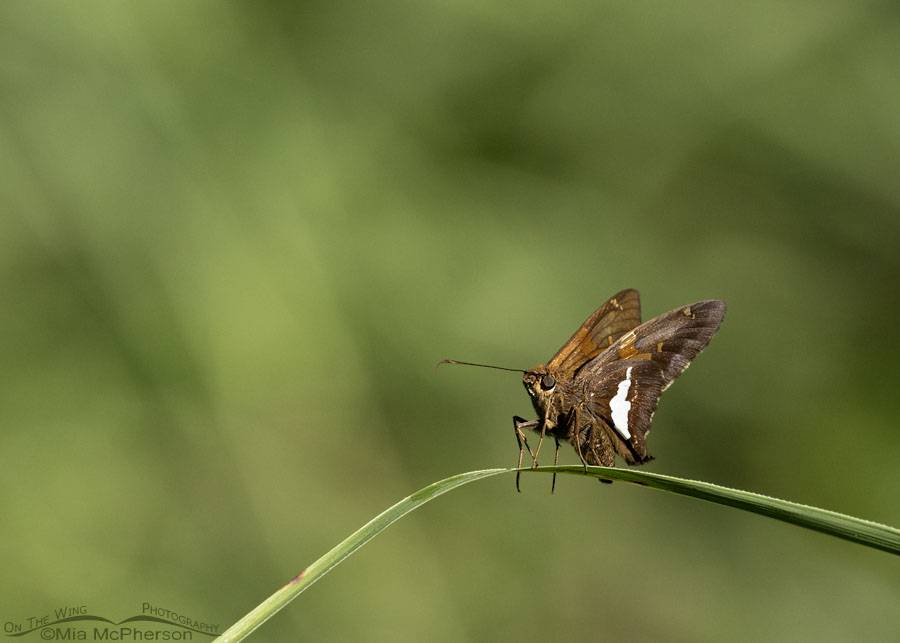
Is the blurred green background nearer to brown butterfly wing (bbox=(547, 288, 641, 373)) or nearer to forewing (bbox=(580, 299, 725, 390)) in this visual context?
brown butterfly wing (bbox=(547, 288, 641, 373))

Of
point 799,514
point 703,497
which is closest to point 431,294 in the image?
point 703,497

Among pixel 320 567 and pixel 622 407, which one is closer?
pixel 320 567

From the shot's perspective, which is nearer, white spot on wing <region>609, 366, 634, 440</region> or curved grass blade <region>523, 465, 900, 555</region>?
curved grass blade <region>523, 465, 900, 555</region>

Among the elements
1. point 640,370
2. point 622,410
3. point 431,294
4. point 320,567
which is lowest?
point 622,410

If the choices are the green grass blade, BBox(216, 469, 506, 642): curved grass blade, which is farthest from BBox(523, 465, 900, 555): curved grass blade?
BBox(216, 469, 506, 642): curved grass blade

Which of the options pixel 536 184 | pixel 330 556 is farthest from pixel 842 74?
pixel 330 556

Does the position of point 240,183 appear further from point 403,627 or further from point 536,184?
point 403,627

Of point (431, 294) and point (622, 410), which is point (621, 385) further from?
point (431, 294)
